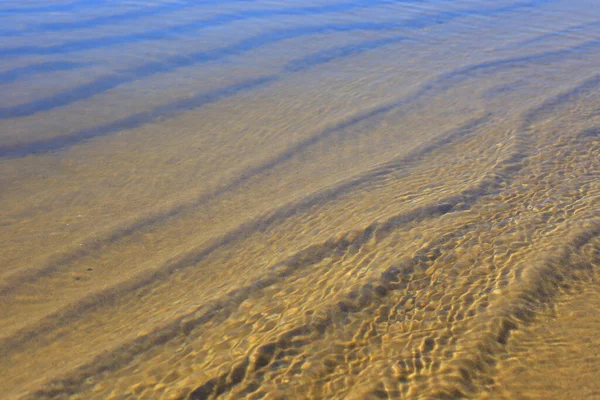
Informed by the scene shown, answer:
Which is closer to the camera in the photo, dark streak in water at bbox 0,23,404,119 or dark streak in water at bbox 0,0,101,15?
dark streak in water at bbox 0,23,404,119

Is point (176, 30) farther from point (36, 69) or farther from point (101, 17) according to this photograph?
point (36, 69)

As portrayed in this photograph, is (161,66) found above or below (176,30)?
below

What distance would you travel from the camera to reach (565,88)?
789 centimetres

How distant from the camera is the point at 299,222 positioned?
484 cm

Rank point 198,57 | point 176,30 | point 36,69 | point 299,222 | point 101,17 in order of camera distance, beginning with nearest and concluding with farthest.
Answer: point 299,222, point 36,69, point 198,57, point 176,30, point 101,17

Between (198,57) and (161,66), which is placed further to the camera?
(198,57)

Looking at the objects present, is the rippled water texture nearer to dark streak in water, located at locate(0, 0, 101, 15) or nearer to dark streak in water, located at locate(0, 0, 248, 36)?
dark streak in water, located at locate(0, 0, 248, 36)

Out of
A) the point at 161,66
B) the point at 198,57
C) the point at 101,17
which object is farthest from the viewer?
the point at 101,17

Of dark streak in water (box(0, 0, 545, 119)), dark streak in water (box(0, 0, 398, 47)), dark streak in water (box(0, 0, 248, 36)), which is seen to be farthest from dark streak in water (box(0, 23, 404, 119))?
dark streak in water (box(0, 0, 248, 36))

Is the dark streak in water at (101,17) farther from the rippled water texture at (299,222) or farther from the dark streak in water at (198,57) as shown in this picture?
the dark streak in water at (198,57)

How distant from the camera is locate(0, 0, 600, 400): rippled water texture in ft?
10.8

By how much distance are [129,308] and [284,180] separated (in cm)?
221

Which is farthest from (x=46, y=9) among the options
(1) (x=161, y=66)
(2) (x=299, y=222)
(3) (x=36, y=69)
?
(2) (x=299, y=222)

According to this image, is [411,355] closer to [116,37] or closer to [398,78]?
[398,78]
